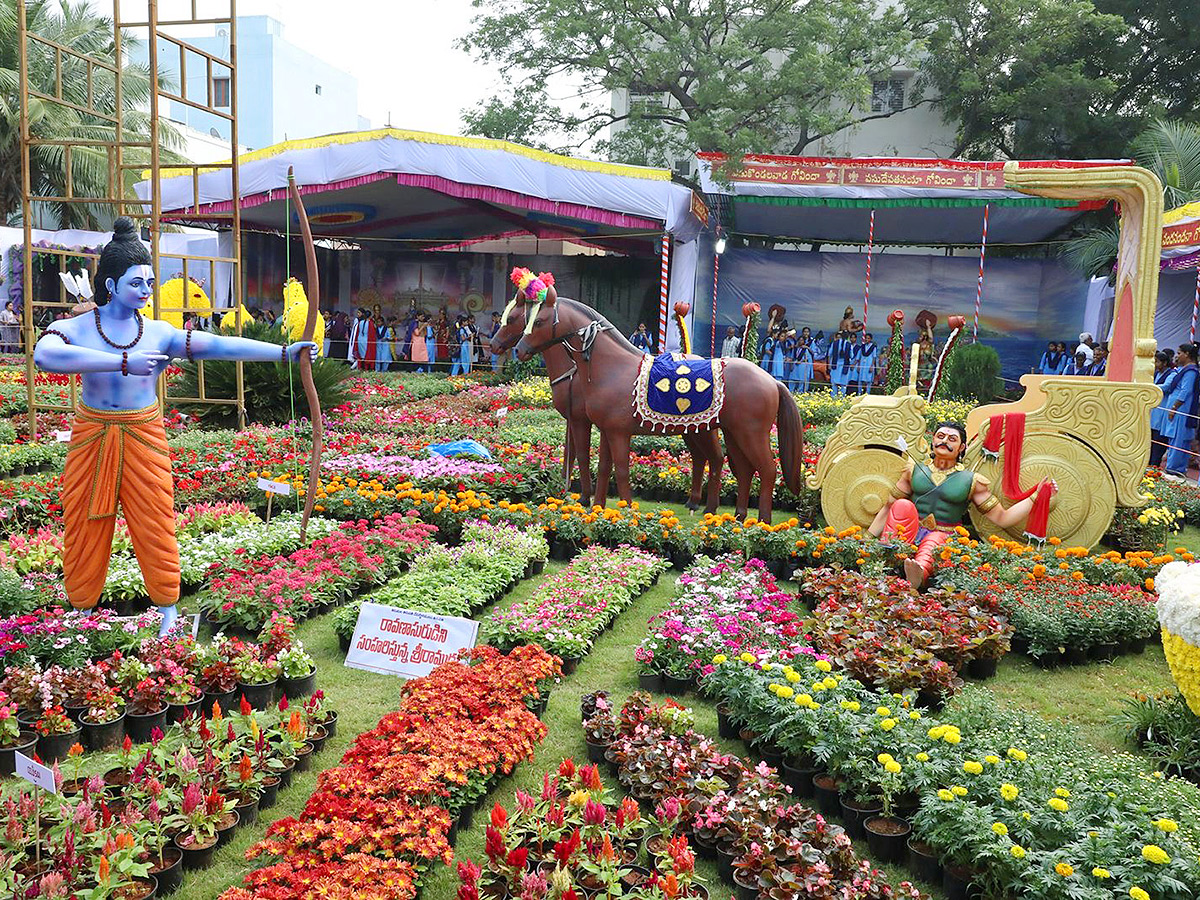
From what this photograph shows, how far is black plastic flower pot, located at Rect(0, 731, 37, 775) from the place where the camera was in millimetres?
4035


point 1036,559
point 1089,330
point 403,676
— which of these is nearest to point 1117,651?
point 1036,559

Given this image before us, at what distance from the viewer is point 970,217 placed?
22516 millimetres

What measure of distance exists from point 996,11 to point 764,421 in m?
22.4

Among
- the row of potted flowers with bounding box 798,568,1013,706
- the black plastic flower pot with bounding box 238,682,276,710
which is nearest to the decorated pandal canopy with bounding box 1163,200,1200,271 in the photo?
the row of potted flowers with bounding box 798,568,1013,706

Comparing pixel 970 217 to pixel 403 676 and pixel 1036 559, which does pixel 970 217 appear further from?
pixel 403 676

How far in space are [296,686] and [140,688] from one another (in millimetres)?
781

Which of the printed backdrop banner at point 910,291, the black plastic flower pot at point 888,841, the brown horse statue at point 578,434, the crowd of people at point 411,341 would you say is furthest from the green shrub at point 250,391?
the printed backdrop banner at point 910,291

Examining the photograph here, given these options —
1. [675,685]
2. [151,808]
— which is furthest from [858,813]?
[151,808]

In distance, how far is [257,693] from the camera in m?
4.75

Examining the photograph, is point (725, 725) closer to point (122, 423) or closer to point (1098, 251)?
point (122, 423)

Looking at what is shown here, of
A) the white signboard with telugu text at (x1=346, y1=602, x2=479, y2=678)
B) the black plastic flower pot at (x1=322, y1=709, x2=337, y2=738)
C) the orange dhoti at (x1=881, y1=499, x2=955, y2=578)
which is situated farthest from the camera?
the orange dhoti at (x1=881, y1=499, x2=955, y2=578)

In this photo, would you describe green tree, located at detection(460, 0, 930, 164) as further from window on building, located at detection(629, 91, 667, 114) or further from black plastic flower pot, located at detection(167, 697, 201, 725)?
black plastic flower pot, located at detection(167, 697, 201, 725)

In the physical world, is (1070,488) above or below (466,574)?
above

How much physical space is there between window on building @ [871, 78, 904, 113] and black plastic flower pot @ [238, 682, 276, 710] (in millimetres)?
27823
